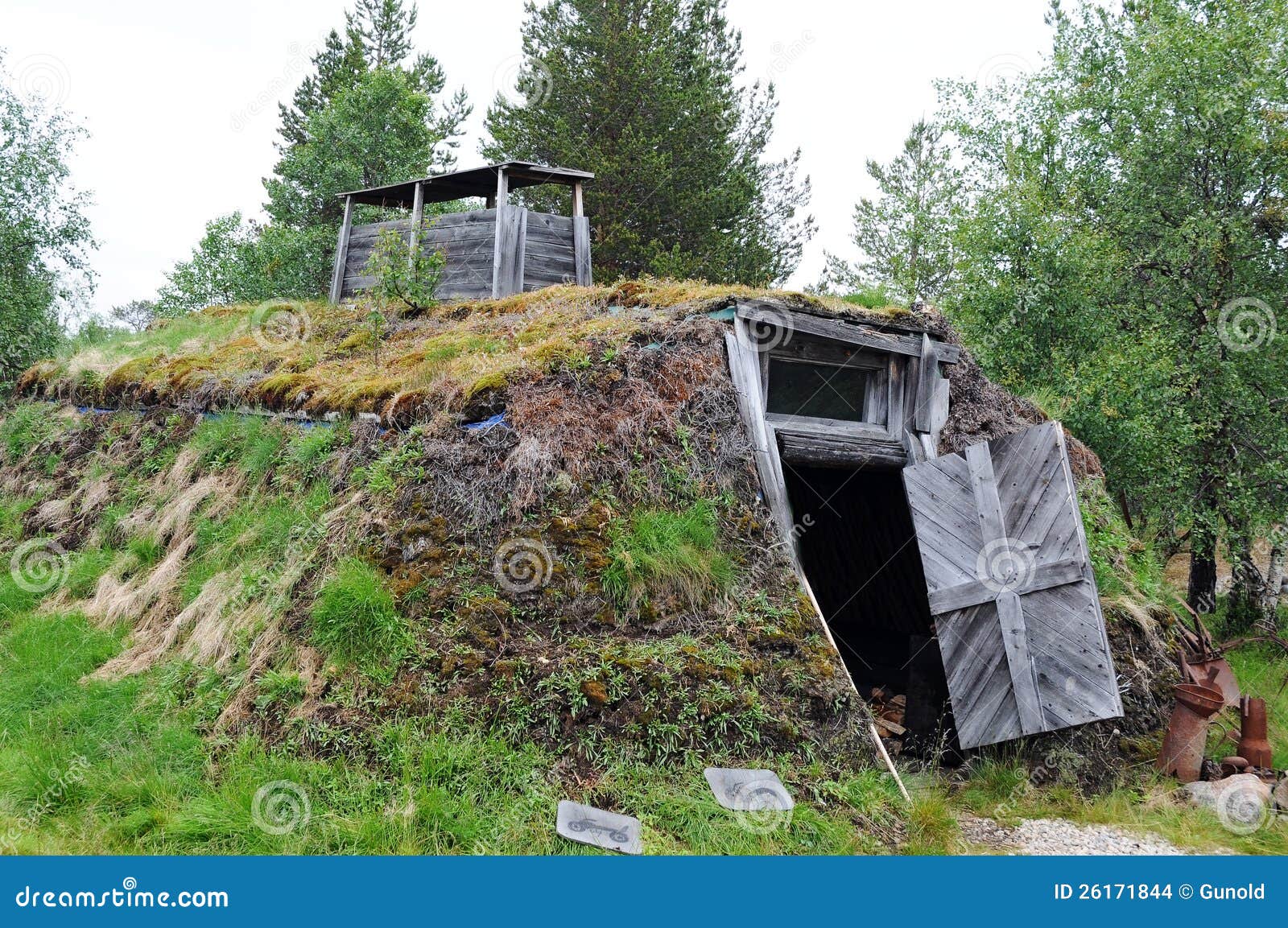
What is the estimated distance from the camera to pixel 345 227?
494 inches

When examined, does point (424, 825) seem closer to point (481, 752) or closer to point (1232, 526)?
point (481, 752)

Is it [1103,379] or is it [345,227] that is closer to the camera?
[1103,379]

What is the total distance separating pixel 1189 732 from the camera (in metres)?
6.08

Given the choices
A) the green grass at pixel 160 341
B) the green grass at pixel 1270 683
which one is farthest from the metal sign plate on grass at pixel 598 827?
the green grass at pixel 160 341

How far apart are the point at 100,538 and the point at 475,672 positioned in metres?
4.89

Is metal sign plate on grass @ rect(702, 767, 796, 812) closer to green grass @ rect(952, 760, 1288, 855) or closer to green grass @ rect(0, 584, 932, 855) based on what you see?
green grass @ rect(0, 584, 932, 855)

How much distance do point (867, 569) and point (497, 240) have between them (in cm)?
605

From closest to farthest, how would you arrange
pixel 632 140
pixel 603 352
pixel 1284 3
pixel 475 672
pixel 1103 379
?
1. pixel 475 672
2. pixel 603 352
3. pixel 1103 379
4. pixel 1284 3
5. pixel 632 140

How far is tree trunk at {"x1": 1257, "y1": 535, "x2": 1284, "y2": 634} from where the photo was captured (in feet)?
39.9

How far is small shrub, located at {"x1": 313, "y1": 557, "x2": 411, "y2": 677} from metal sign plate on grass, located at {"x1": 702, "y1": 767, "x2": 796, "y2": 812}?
2009 mm

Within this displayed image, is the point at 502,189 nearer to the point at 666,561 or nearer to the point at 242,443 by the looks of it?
the point at 242,443

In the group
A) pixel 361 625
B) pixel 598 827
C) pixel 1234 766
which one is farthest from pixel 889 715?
pixel 361 625

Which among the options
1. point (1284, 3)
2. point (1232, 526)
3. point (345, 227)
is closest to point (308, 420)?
point (345, 227)

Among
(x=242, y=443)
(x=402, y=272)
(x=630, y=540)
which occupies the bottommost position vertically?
(x=630, y=540)
